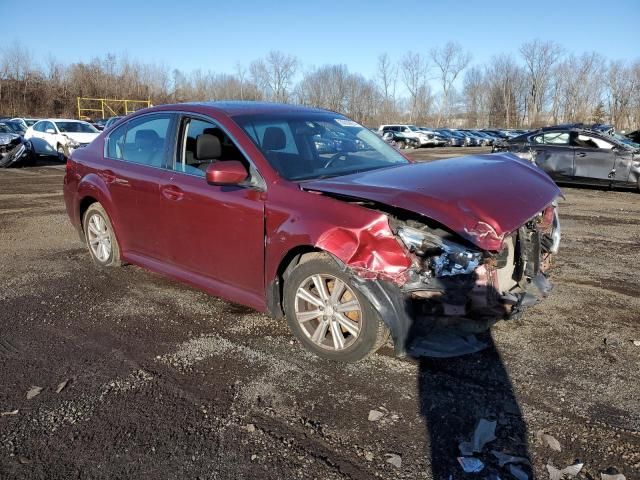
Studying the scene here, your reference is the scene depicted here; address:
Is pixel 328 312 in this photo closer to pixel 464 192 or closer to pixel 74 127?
pixel 464 192

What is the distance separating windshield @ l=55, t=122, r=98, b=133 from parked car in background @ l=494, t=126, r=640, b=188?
16.2 metres

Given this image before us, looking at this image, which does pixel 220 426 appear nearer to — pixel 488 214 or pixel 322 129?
pixel 488 214

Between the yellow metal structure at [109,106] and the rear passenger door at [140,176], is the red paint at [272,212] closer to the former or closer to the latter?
the rear passenger door at [140,176]

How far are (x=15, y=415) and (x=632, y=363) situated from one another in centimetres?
382

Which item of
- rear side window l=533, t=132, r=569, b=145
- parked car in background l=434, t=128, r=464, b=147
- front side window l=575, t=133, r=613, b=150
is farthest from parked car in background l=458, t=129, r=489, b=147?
front side window l=575, t=133, r=613, b=150

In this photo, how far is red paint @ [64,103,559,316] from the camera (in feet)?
10.6

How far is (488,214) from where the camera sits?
3266 millimetres

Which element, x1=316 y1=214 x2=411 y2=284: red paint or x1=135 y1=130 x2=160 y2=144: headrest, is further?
x1=135 y1=130 x2=160 y2=144: headrest

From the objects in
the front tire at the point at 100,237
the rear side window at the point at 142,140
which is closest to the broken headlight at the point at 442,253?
the rear side window at the point at 142,140

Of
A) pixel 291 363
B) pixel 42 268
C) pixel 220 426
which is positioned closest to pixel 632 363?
pixel 291 363

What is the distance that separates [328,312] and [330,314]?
2 centimetres

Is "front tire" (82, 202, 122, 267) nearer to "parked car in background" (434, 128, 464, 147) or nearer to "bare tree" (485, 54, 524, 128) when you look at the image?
"parked car in background" (434, 128, 464, 147)

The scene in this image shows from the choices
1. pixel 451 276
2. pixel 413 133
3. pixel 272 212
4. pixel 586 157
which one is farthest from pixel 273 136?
pixel 413 133

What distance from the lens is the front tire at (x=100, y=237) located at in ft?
17.6
